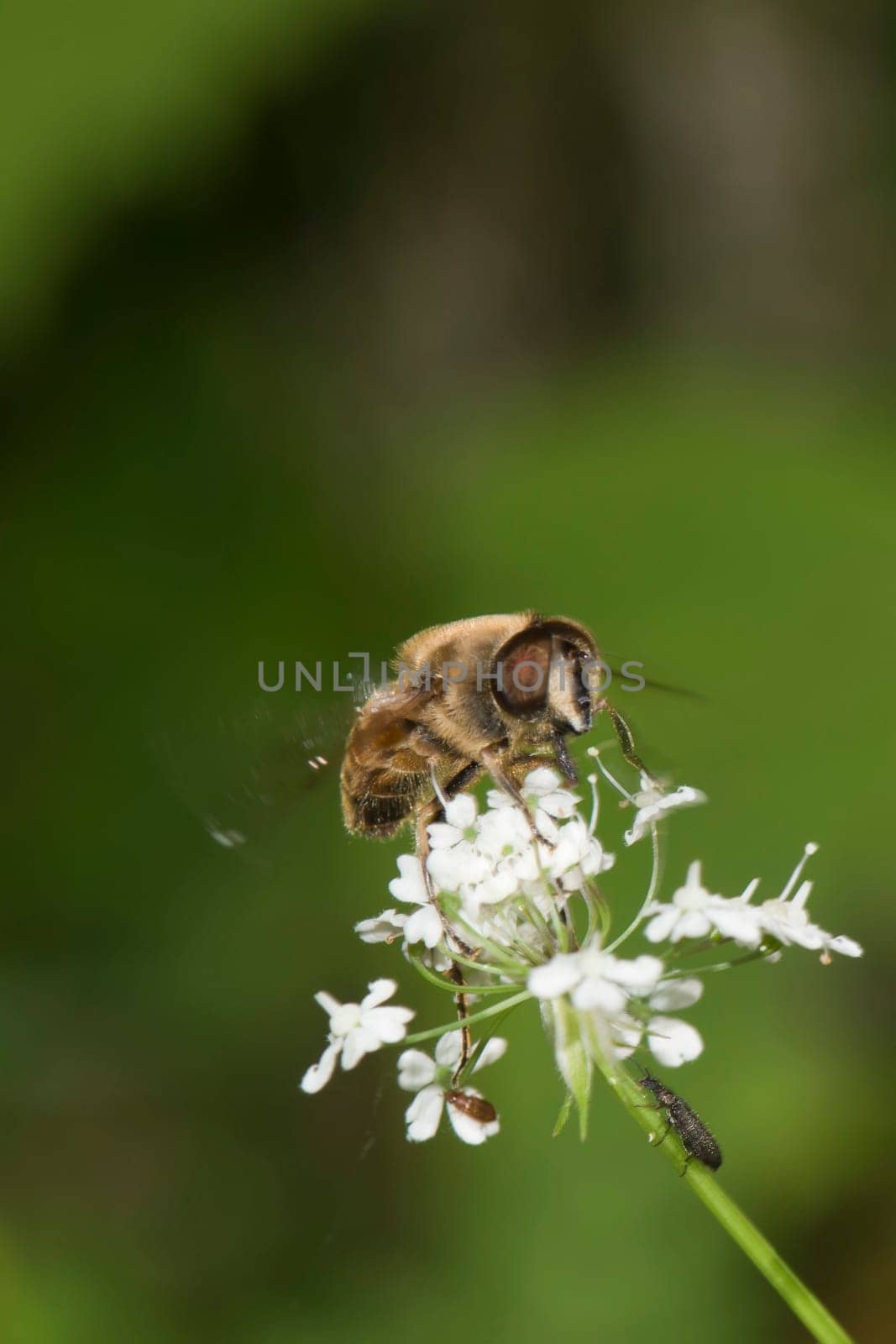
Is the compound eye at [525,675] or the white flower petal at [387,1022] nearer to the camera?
the white flower petal at [387,1022]

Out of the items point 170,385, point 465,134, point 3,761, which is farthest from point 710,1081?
point 465,134

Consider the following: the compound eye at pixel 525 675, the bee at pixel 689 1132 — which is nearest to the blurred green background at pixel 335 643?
the bee at pixel 689 1132

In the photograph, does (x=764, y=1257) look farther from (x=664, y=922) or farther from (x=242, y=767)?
(x=242, y=767)

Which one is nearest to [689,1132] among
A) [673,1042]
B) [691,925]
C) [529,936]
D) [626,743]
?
[673,1042]

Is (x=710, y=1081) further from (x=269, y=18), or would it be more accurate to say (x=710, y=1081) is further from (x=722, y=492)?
(x=269, y=18)

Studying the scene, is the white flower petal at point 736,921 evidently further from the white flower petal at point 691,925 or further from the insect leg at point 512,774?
the insect leg at point 512,774
